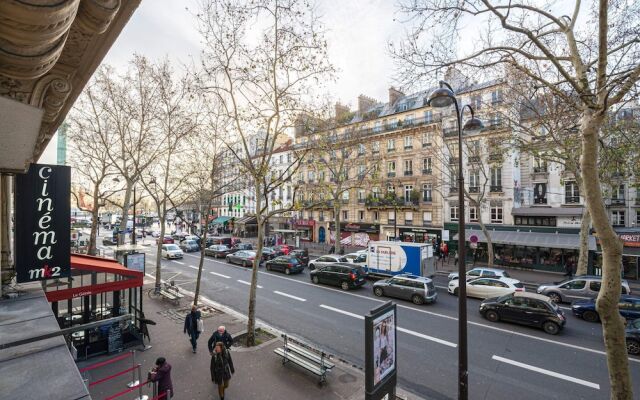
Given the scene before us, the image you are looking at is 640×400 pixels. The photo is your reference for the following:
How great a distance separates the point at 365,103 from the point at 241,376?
3953 cm

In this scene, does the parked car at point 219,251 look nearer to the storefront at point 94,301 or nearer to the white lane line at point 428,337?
the storefront at point 94,301

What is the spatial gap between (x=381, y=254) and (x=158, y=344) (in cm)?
1449

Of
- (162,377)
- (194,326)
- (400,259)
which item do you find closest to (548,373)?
(162,377)

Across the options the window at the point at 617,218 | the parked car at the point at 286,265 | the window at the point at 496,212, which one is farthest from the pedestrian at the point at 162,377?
the window at the point at 617,218

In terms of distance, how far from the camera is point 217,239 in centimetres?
3912

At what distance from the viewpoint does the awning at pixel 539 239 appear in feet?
78.9

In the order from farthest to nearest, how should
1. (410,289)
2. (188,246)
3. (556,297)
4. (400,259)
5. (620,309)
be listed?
(188,246) < (400,259) < (556,297) < (410,289) < (620,309)

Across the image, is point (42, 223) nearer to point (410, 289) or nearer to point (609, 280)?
point (609, 280)

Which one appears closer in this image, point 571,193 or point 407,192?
point 571,193

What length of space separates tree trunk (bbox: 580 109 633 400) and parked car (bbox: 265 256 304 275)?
62.4ft

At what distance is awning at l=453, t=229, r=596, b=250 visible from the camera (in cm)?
2406

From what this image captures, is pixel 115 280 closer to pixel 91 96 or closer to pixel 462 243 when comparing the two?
pixel 462 243

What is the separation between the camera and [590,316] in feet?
45.5

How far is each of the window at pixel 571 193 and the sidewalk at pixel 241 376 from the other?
2586 centimetres
